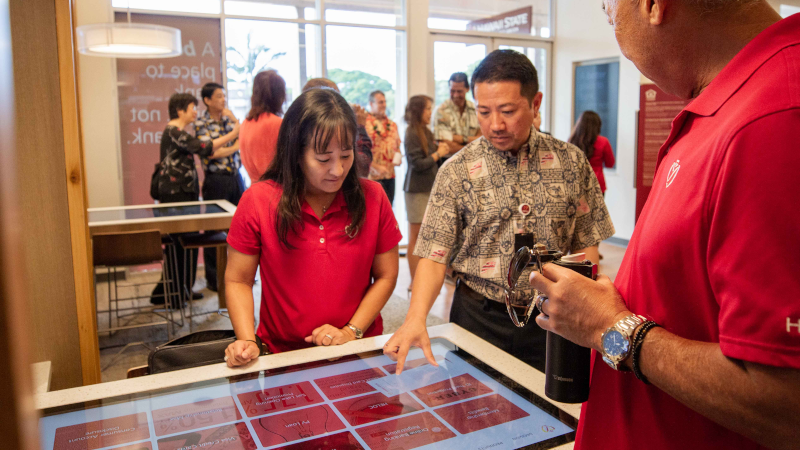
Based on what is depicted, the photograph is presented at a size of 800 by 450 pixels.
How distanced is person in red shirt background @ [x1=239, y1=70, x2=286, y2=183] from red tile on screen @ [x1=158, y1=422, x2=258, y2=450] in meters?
3.03

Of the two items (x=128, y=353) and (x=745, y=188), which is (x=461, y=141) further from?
(x=745, y=188)

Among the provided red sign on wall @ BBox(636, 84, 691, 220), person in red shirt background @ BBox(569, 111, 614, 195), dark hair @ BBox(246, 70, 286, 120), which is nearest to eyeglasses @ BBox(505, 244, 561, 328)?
dark hair @ BBox(246, 70, 286, 120)

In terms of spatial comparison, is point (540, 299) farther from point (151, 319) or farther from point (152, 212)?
point (151, 319)

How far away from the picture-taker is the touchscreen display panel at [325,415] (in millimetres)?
1078

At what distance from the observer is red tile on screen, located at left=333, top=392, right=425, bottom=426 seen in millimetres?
1164

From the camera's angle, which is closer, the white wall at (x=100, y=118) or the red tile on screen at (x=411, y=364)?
the red tile on screen at (x=411, y=364)

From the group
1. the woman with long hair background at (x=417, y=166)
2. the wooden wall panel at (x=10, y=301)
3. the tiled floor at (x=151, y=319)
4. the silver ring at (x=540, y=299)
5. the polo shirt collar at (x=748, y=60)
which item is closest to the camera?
the wooden wall panel at (x=10, y=301)

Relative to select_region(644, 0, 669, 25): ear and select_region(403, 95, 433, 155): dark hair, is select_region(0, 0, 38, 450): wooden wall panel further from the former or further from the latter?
select_region(403, 95, 433, 155): dark hair

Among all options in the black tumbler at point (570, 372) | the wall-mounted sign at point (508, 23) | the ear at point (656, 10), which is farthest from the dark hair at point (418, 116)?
the ear at point (656, 10)

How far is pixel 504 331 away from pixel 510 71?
83 cm

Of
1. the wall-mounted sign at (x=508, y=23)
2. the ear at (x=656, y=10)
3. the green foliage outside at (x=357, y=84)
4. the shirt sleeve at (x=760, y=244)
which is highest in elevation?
the wall-mounted sign at (x=508, y=23)

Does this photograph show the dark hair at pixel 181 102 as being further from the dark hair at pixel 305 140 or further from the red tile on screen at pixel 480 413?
the red tile on screen at pixel 480 413

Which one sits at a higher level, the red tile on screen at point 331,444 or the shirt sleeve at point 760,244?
the shirt sleeve at point 760,244

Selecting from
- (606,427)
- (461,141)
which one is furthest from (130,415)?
(461,141)
